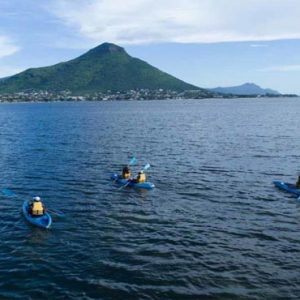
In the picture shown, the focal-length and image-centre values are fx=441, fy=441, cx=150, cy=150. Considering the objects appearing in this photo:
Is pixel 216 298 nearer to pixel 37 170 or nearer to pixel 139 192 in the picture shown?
pixel 139 192

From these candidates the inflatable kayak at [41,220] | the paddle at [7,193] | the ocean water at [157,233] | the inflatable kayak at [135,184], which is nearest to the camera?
the ocean water at [157,233]

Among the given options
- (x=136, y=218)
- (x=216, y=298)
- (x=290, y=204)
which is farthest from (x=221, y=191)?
(x=216, y=298)

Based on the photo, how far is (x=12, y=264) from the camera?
101ft

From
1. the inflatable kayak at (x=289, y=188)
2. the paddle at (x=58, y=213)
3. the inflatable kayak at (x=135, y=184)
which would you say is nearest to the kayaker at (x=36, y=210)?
the paddle at (x=58, y=213)

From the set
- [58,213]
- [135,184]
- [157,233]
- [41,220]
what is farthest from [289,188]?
[41,220]

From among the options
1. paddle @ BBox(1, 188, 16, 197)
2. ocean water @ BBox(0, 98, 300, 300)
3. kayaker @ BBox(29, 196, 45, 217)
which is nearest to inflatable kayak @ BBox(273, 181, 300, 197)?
ocean water @ BBox(0, 98, 300, 300)

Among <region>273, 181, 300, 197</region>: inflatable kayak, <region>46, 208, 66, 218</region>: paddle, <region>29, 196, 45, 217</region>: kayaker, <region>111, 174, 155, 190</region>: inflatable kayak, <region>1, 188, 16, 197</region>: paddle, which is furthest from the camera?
<region>111, 174, 155, 190</region>: inflatable kayak

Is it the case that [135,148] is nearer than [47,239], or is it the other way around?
[47,239]

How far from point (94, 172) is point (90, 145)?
31.5 m

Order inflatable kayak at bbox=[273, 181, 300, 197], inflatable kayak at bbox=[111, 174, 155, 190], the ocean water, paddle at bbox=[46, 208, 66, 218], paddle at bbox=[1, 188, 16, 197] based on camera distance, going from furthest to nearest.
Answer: inflatable kayak at bbox=[111, 174, 155, 190], inflatable kayak at bbox=[273, 181, 300, 197], paddle at bbox=[1, 188, 16, 197], paddle at bbox=[46, 208, 66, 218], the ocean water

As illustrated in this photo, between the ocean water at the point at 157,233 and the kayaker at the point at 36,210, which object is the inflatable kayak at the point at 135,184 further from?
the kayaker at the point at 36,210

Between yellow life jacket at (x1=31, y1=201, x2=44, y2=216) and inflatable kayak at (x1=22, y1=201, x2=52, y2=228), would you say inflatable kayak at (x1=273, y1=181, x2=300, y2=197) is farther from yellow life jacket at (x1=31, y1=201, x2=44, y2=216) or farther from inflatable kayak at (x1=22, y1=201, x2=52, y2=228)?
yellow life jacket at (x1=31, y1=201, x2=44, y2=216)

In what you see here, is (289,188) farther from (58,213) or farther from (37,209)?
(37,209)

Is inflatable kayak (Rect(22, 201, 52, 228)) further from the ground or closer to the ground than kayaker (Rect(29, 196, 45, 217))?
closer to the ground
